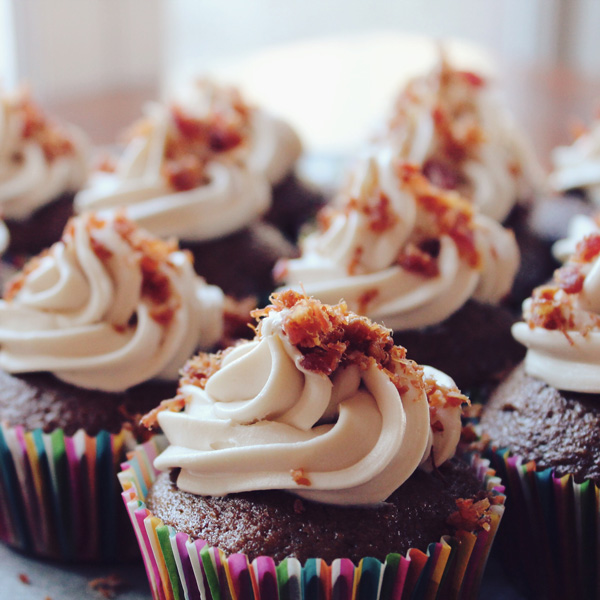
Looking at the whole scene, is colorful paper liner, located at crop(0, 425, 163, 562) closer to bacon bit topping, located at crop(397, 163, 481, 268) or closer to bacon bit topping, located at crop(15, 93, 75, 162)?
bacon bit topping, located at crop(397, 163, 481, 268)

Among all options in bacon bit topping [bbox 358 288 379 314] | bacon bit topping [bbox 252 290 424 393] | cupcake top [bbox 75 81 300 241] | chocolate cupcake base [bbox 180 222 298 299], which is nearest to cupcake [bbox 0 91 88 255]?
cupcake top [bbox 75 81 300 241]

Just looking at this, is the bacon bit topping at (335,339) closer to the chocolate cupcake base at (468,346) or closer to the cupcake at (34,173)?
the chocolate cupcake base at (468,346)

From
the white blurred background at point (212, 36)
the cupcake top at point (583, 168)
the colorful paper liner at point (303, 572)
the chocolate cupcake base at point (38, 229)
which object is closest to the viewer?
the colorful paper liner at point (303, 572)

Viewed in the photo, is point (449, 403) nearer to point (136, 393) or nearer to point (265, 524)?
point (265, 524)

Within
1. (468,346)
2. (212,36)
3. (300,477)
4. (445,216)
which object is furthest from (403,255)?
(212,36)

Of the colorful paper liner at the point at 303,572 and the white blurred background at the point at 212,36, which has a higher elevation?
the colorful paper liner at the point at 303,572

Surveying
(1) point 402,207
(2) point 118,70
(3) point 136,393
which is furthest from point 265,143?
(2) point 118,70

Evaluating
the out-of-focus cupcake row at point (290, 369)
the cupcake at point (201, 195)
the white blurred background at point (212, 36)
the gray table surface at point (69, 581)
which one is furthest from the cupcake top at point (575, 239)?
the white blurred background at point (212, 36)
